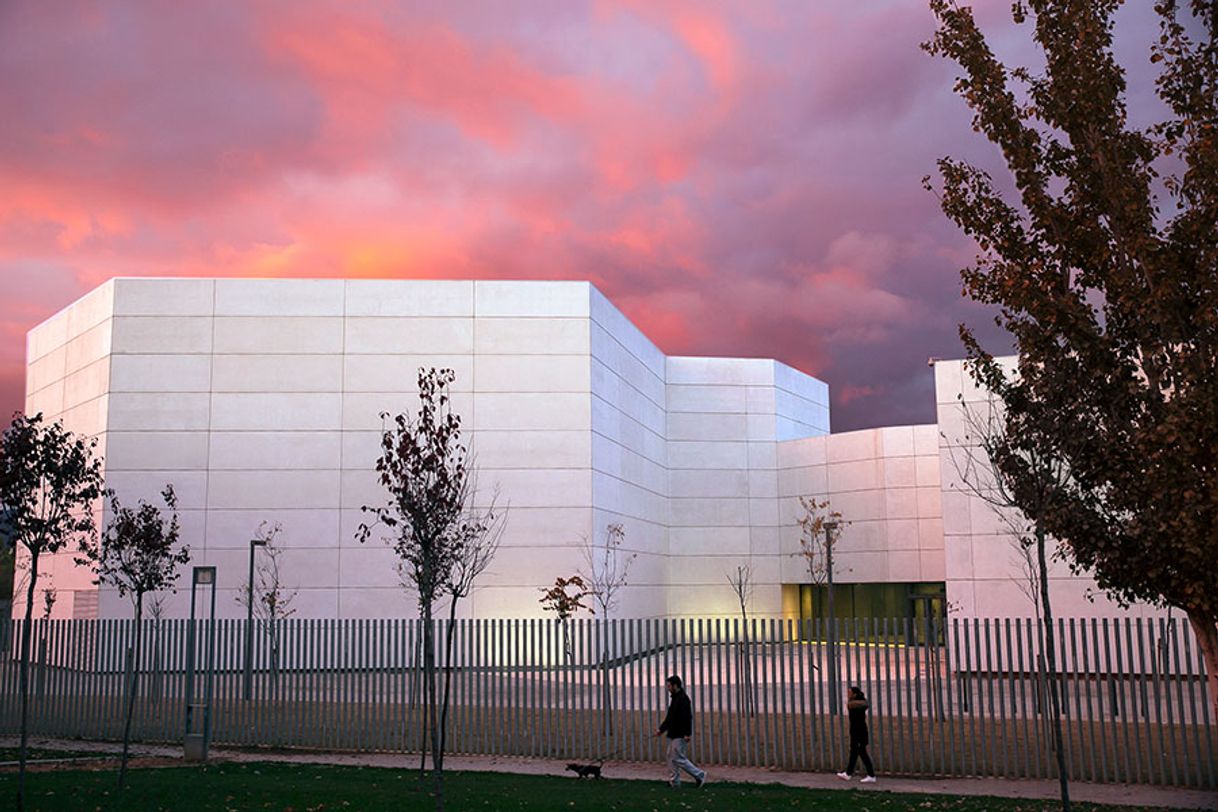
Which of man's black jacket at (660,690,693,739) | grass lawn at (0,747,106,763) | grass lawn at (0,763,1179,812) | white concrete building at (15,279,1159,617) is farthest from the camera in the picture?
white concrete building at (15,279,1159,617)

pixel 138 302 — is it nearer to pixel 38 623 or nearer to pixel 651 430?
pixel 38 623

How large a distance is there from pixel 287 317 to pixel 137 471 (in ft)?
26.0

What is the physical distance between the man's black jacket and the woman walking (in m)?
2.53

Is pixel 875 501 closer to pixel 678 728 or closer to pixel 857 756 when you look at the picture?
pixel 857 756

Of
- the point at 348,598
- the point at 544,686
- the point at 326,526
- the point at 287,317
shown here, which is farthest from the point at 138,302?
the point at 544,686

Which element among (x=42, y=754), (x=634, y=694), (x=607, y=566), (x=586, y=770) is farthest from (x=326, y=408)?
(x=586, y=770)

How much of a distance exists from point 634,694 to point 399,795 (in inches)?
278

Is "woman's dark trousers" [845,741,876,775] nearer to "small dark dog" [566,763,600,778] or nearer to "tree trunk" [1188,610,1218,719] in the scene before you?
"small dark dog" [566,763,600,778]

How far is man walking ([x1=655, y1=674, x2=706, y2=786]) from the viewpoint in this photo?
16.8 metres

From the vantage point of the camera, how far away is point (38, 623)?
80.0 feet

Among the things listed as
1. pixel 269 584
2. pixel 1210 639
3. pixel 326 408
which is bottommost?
pixel 1210 639

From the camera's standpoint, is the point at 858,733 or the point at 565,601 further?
the point at 565,601

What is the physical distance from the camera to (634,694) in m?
21.1

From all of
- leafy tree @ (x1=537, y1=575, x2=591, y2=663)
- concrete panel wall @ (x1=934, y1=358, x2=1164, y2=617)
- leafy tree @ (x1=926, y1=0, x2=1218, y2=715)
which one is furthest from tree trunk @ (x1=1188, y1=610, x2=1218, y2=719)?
concrete panel wall @ (x1=934, y1=358, x2=1164, y2=617)
